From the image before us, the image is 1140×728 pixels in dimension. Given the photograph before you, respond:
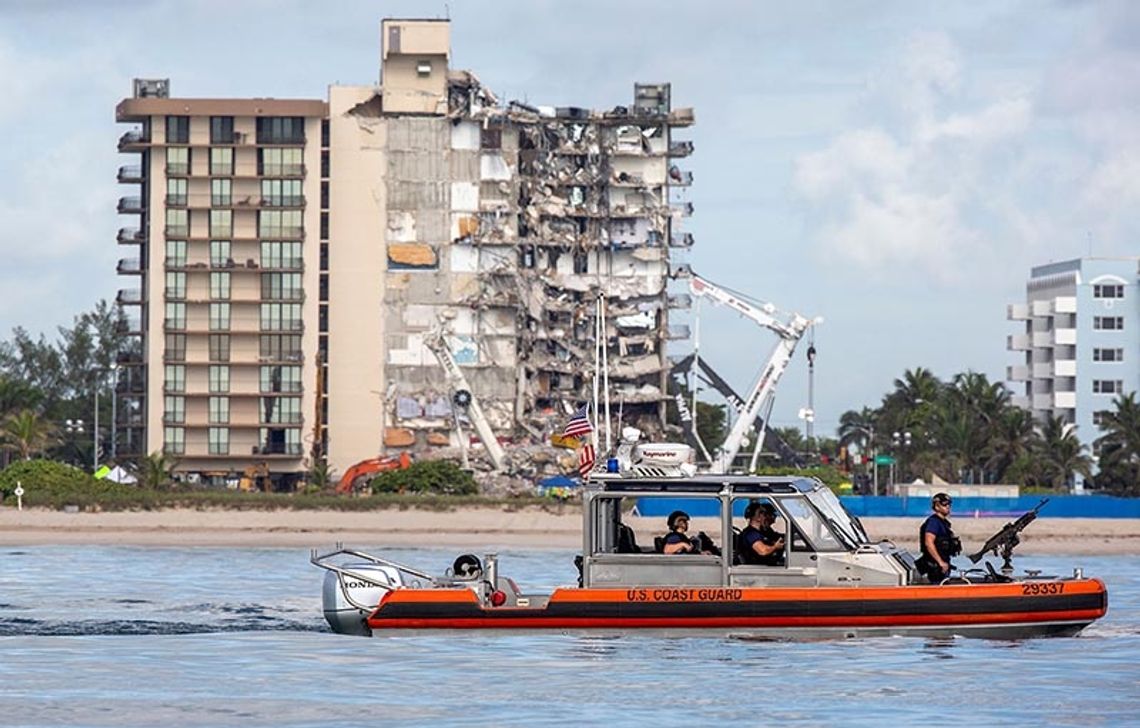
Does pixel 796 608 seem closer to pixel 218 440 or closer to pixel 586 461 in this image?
pixel 586 461

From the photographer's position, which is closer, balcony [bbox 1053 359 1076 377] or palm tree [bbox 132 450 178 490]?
palm tree [bbox 132 450 178 490]

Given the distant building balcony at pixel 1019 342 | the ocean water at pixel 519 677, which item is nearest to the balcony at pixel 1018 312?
the distant building balcony at pixel 1019 342

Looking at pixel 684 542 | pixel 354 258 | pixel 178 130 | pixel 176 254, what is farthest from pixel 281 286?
pixel 684 542

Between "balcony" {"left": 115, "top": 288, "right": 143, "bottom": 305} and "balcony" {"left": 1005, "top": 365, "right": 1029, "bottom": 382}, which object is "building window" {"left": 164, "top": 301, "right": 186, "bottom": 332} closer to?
"balcony" {"left": 115, "top": 288, "right": 143, "bottom": 305}

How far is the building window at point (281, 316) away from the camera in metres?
126

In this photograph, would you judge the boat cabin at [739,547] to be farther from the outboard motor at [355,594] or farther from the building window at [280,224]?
the building window at [280,224]

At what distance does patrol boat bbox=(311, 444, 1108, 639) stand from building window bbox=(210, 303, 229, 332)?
3866 inches

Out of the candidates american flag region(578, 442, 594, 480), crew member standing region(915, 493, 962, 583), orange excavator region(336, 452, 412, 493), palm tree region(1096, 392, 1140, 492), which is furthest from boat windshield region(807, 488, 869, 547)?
palm tree region(1096, 392, 1140, 492)

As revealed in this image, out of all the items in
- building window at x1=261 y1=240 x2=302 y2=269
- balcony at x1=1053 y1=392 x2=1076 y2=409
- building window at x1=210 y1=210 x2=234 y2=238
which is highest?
building window at x1=210 y1=210 x2=234 y2=238

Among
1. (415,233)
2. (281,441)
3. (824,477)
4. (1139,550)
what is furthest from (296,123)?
(1139,550)

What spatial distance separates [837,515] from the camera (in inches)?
1131

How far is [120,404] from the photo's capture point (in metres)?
131

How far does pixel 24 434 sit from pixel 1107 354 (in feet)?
222

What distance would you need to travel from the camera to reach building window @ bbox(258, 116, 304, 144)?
411 ft
